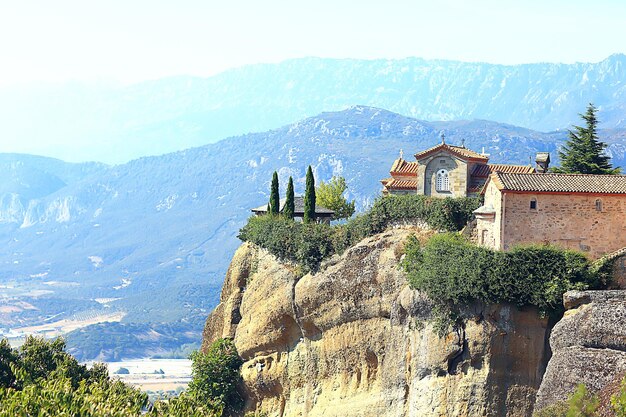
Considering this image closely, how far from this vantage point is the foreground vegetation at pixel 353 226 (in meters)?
55.8

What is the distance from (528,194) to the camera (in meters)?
50.2

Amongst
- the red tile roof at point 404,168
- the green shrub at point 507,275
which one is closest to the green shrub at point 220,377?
the red tile roof at point 404,168

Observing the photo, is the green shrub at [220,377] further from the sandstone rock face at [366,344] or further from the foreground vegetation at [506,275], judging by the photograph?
the foreground vegetation at [506,275]

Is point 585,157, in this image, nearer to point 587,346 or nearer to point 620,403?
point 587,346

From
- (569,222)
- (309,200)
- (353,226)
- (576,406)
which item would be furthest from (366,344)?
(576,406)

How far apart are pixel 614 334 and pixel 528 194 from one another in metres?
9.50

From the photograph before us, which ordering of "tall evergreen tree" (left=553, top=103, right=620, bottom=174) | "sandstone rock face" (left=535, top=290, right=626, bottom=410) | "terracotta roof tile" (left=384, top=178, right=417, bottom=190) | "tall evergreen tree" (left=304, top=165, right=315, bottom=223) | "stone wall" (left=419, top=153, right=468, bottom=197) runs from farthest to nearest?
"tall evergreen tree" (left=304, top=165, right=315, bottom=223) < "tall evergreen tree" (left=553, top=103, right=620, bottom=174) < "terracotta roof tile" (left=384, top=178, right=417, bottom=190) < "stone wall" (left=419, top=153, right=468, bottom=197) < "sandstone rock face" (left=535, top=290, right=626, bottom=410)

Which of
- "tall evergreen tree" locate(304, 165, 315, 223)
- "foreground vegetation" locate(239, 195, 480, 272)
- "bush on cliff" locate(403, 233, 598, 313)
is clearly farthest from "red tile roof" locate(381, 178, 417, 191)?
"bush on cliff" locate(403, 233, 598, 313)

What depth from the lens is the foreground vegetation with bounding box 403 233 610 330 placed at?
47031 mm

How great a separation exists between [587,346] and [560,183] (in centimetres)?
967

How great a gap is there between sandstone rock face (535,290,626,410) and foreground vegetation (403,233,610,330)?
1823 millimetres

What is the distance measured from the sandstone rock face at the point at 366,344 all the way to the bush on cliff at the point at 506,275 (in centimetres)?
70

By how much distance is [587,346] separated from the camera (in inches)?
1665

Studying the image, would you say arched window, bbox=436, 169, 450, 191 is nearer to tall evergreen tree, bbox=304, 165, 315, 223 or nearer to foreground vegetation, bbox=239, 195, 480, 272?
foreground vegetation, bbox=239, 195, 480, 272
